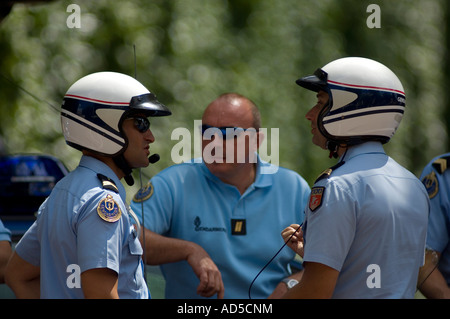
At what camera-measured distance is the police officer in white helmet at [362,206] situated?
2.71 m

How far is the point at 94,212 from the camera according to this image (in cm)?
267

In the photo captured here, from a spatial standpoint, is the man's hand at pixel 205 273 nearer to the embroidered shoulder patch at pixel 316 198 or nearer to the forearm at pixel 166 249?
the forearm at pixel 166 249

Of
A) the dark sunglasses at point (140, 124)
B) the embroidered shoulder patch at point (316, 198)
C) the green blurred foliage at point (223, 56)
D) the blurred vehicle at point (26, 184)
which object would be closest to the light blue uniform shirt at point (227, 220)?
the blurred vehicle at point (26, 184)

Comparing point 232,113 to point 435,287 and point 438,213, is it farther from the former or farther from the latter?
point 435,287

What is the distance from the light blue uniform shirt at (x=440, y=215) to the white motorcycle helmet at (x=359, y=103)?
3.02 feet

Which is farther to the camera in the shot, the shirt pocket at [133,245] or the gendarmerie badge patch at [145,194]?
the gendarmerie badge patch at [145,194]

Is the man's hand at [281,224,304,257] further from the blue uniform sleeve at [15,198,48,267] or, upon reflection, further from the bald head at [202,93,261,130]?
the bald head at [202,93,261,130]

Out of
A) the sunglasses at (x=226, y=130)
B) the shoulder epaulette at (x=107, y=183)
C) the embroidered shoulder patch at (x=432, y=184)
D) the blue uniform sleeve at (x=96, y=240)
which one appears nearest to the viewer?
the blue uniform sleeve at (x=96, y=240)

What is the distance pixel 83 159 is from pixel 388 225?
3.73 ft

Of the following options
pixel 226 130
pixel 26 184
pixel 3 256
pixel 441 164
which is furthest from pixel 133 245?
pixel 441 164

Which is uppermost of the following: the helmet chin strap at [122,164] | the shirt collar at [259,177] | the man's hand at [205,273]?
the helmet chin strap at [122,164]

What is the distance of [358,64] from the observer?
2.95 m
